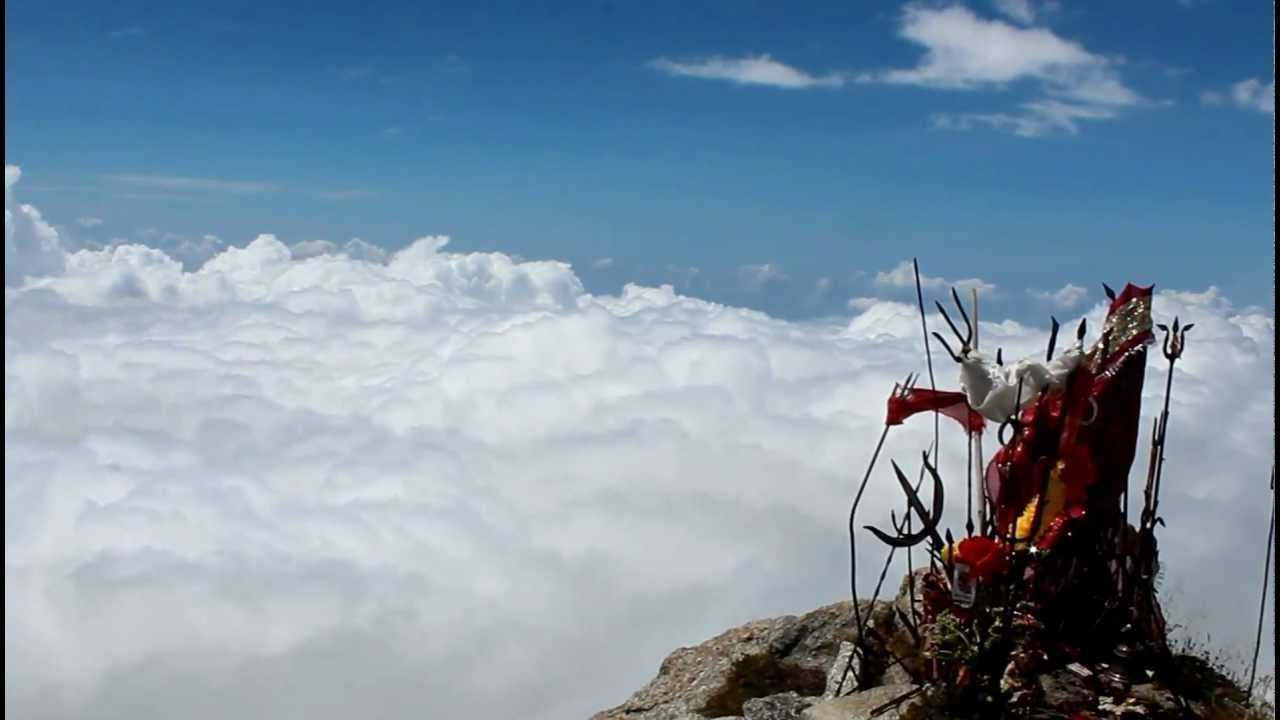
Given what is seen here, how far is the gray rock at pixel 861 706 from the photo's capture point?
15.4 m

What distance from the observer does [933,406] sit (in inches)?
623

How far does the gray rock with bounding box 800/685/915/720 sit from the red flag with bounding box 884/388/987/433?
3.64 m

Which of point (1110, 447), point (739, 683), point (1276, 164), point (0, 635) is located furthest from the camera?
point (739, 683)

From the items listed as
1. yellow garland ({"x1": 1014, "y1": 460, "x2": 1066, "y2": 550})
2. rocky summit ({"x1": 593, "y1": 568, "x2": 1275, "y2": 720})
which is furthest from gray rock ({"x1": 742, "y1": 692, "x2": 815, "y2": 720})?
yellow garland ({"x1": 1014, "y1": 460, "x2": 1066, "y2": 550})

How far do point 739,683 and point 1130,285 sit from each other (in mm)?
11071

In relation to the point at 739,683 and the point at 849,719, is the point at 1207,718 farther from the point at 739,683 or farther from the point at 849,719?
the point at 739,683

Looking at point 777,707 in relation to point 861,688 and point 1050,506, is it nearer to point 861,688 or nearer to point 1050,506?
point 861,688

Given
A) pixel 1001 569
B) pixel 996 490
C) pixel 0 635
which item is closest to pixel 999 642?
pixel 1001 569

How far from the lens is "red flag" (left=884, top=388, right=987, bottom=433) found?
15617mm

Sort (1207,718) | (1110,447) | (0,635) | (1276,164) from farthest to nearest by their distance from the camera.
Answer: (1110,447)
(1207,718)
(1276,164)
(0,635)

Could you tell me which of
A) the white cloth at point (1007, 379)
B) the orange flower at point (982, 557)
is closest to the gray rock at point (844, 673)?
the orange flower at point (982, 557)

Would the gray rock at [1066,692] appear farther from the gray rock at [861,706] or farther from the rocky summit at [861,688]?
the gray rock at [861,706]

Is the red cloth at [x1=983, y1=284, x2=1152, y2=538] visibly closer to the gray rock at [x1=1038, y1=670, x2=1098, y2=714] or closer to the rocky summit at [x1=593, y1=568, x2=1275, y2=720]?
the gray rock at [x1=1038, y1=670, x2=1098, y2=714]

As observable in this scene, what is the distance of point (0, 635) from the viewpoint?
370 inches
